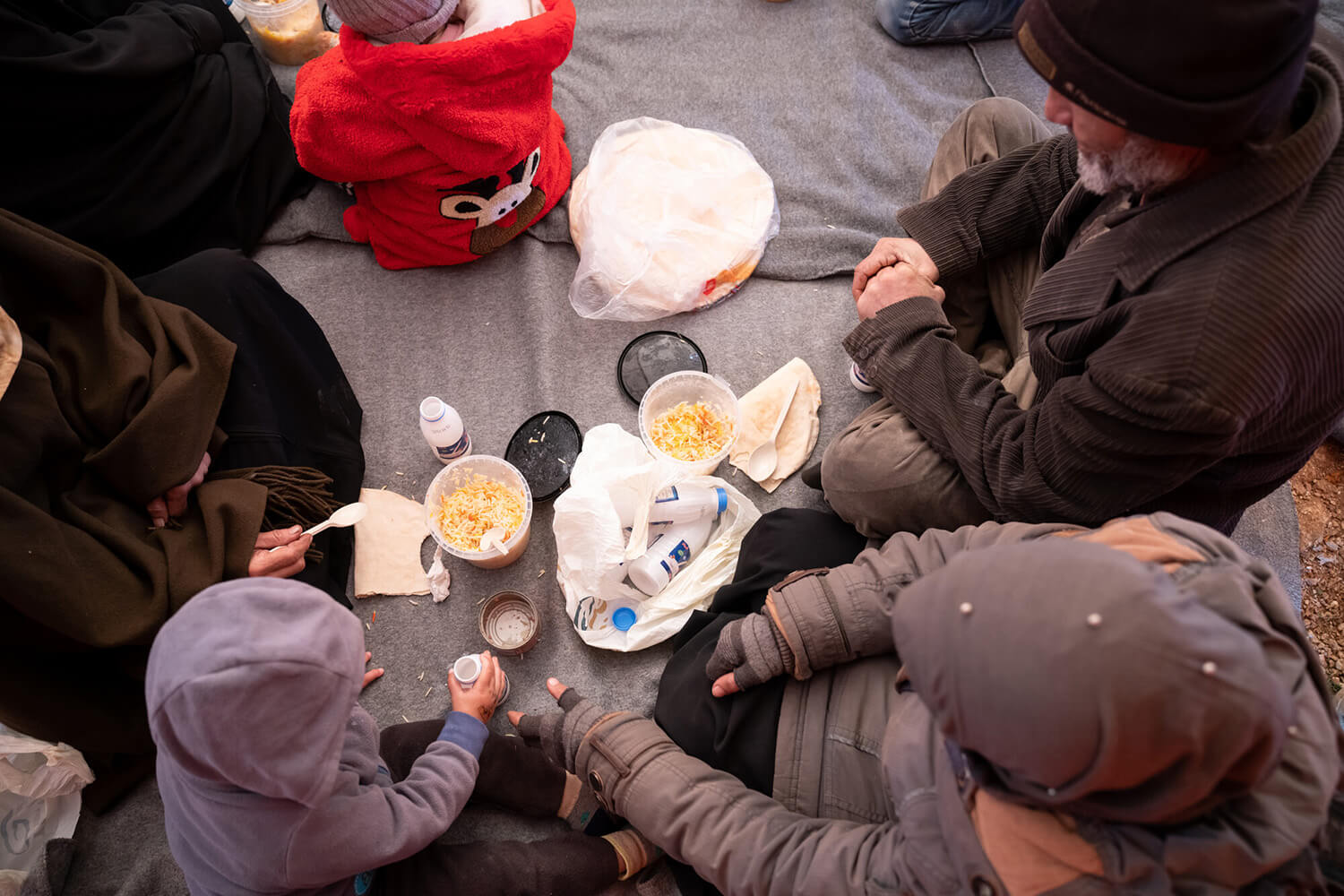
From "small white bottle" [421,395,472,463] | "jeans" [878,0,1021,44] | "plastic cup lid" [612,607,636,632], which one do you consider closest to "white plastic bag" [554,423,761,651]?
"plastic cup lid" [612,607,636,632]

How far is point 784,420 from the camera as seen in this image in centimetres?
164

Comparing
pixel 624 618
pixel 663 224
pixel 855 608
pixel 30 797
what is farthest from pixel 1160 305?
pixel 30 797

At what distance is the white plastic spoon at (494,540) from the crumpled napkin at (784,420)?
488 mm

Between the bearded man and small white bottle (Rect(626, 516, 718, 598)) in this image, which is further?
small white bottle (Rect(626, 516, 718, 598))

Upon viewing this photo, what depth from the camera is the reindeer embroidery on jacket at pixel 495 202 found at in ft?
5.33

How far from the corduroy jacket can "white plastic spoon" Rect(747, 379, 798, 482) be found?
409 mm

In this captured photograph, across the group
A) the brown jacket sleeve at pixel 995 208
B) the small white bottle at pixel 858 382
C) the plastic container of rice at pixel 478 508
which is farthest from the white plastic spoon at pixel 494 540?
the brown jacket sleeve at pixel 995 208

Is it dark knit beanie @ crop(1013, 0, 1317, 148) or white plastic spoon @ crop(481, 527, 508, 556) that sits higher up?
dark knit beanie @ crop(1013, 0, 1317, 148)

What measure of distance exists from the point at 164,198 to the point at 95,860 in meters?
1.26

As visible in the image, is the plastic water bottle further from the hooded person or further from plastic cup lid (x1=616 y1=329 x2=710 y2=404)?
the hooded person

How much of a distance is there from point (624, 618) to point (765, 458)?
440 mm

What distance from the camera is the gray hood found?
0.86 metres

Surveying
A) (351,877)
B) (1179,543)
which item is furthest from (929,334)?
(351,877)

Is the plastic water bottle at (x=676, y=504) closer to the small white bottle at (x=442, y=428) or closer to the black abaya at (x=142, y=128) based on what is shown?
the small white bottle at (x=442, y=428)
